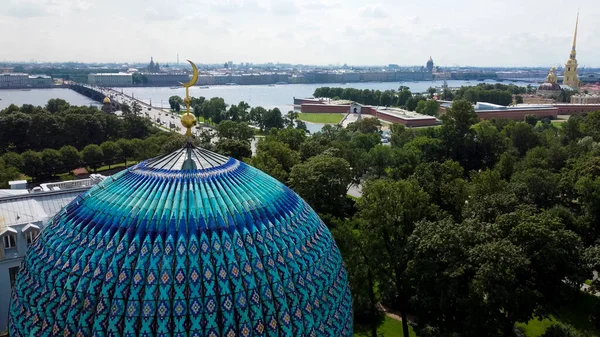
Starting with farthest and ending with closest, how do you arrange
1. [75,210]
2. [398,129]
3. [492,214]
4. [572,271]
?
[398,129]
[492,214]
[572,271]
[75,210]

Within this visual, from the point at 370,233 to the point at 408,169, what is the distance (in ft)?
67.5

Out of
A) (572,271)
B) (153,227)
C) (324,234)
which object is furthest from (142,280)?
(572,271)

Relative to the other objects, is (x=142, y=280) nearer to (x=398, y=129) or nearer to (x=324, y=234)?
(x=324, y=234)

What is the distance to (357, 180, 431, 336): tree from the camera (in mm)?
24572

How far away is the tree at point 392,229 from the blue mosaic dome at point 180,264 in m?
10.1

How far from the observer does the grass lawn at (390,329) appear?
82.2ft

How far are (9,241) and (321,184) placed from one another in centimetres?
2066

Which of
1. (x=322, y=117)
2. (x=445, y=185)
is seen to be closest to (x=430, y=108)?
(x=322, y=117)

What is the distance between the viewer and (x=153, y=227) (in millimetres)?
12422

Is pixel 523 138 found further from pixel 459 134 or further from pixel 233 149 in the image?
pixel 233 149

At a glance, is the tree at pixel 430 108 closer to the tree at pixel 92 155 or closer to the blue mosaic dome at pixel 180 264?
the tree at pixel 92 155

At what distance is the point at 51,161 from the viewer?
52.7 m

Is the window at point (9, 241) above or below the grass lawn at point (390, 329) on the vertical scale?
above

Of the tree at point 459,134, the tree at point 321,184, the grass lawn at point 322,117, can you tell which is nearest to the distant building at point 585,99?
the grass lawn at point 322,117
